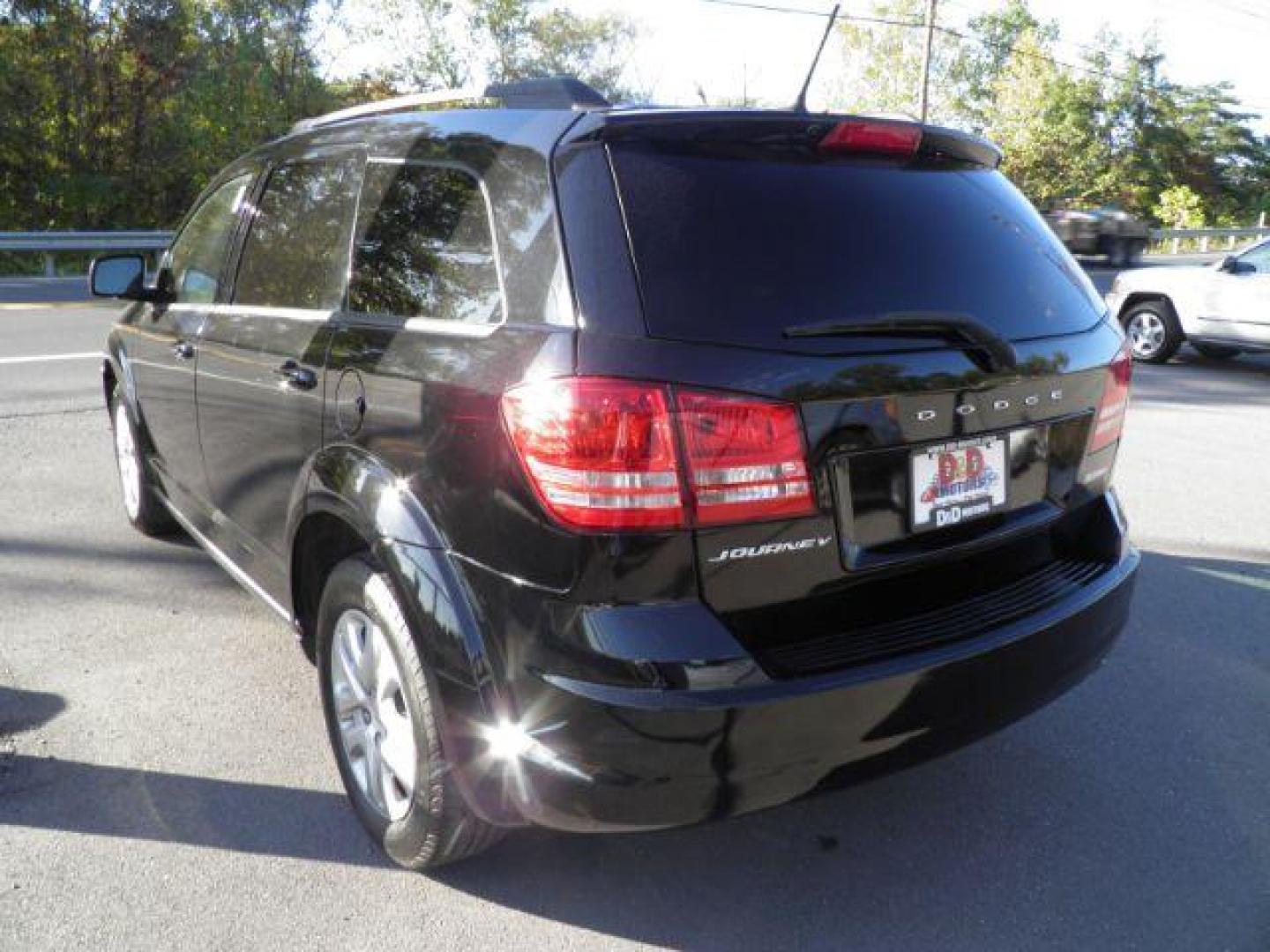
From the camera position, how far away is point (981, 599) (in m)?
2.43

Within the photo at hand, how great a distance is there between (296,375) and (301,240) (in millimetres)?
507

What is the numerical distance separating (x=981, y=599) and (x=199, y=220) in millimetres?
3220

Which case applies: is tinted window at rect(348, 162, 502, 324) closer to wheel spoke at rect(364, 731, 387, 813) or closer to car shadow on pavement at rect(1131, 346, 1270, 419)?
wheel spoke at rect(364, 731, 387, 813)

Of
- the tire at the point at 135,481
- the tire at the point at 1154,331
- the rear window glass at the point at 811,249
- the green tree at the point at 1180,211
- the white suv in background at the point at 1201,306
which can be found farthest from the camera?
the green tree at the point at 1180,211

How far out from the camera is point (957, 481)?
2.32 m

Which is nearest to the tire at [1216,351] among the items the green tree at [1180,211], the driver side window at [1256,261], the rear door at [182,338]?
the driver side window at [1256,261]

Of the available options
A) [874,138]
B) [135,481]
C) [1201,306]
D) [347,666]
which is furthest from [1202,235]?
[347,666]

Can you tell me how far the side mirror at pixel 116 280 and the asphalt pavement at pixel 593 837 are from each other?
1.19 metres

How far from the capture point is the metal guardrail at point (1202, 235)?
34531 millimetres

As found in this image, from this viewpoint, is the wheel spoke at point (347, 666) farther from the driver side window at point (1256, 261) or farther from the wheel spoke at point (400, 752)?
the driver side window at point (1256, 261)

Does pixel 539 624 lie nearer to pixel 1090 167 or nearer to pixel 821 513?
pixel 821 513

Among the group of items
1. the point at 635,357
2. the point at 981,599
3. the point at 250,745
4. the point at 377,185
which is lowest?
the point at 250,745

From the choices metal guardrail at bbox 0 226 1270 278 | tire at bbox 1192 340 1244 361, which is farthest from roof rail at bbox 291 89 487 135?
metal guardrail at bbox 0 226 1270 278

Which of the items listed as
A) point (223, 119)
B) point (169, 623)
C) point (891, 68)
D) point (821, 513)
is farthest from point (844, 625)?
point (891, 68)
